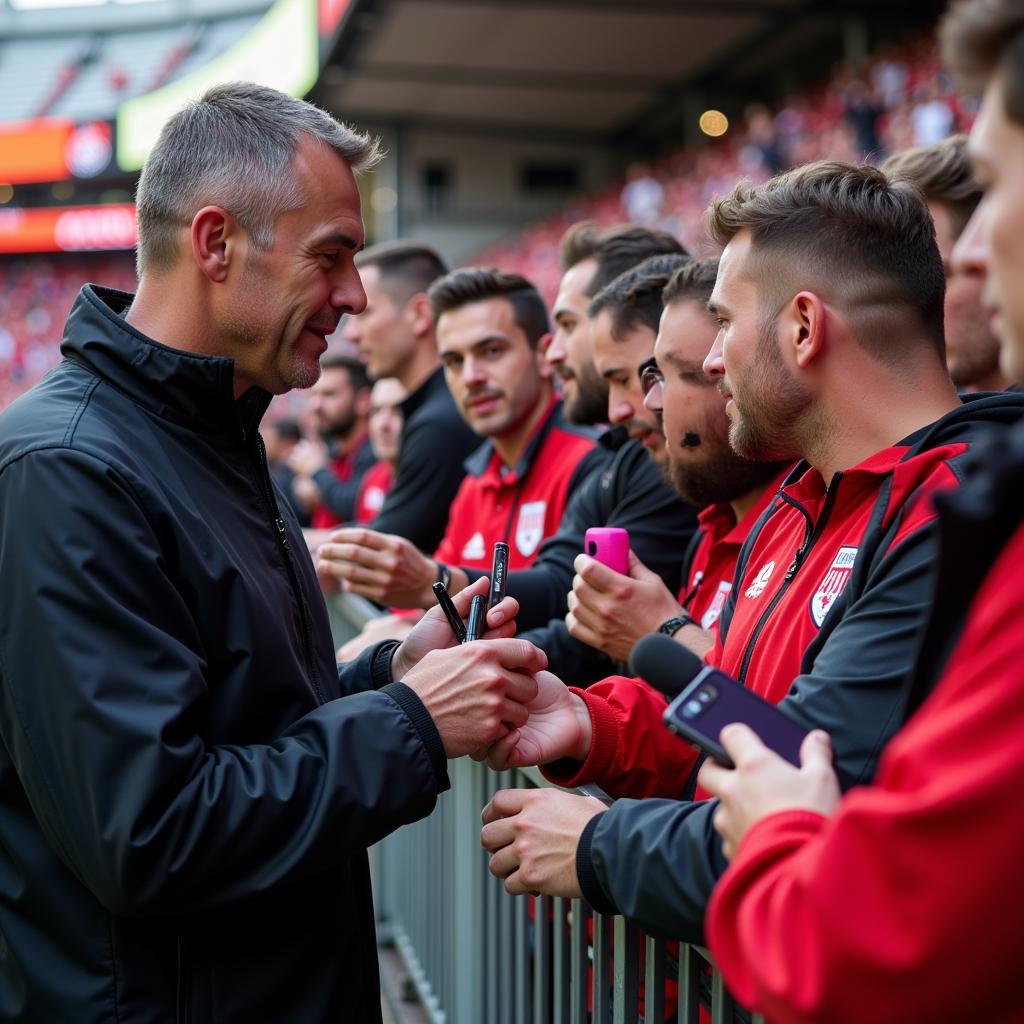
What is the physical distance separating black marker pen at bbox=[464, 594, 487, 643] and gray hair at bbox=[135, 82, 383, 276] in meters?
0.75

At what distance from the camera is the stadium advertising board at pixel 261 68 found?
1752 cm

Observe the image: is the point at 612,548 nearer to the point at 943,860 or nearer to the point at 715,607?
the point at 715,607

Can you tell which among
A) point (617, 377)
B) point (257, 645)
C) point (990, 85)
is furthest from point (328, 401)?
point (990, 85)

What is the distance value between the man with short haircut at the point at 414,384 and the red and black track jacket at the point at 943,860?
3.87 meters

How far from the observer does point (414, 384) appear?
220 inches

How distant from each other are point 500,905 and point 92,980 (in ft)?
4.19

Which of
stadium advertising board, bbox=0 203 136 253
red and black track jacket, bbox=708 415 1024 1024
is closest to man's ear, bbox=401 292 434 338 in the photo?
red and black track jacket, bbox=708 415 1024 1024

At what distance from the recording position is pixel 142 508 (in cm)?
171

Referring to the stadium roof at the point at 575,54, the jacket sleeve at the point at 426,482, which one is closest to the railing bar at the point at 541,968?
the jacket sleeve at the point at 426,482

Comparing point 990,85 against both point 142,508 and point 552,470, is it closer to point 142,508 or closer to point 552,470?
point 142,508

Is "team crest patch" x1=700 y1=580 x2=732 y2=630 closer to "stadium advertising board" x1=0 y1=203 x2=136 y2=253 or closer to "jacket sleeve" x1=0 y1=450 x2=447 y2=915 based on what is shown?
"jacket sleeve" x1=0 y1=450 x2=447 y2=915

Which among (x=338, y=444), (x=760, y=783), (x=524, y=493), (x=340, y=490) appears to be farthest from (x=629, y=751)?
(x=338, y=444)

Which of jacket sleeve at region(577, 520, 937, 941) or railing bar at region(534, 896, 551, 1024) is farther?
railing bar at region(534, 896, 551, 1024)

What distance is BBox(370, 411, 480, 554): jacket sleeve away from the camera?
4.89 metres
